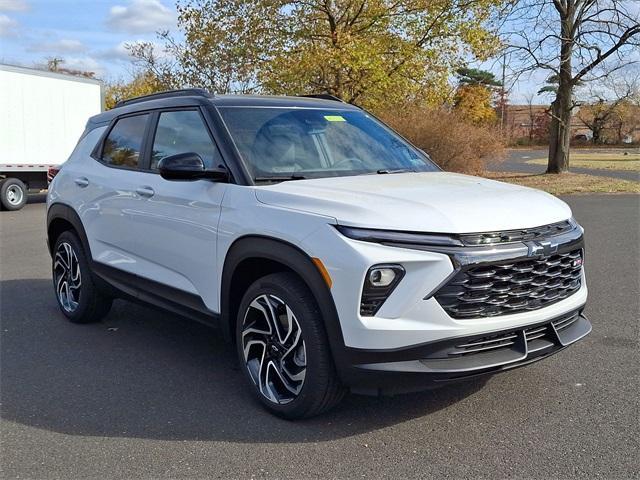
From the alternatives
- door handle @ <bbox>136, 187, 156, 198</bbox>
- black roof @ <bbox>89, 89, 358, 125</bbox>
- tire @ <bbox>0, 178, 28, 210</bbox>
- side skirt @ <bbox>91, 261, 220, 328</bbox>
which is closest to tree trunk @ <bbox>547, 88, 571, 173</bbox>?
tire @ <bbox>0, 178, 28, 210</bbox>

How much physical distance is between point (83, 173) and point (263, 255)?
2738 millimetres

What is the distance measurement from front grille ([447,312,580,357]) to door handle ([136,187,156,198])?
242 centimetres

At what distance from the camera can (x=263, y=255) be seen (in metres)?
3.52

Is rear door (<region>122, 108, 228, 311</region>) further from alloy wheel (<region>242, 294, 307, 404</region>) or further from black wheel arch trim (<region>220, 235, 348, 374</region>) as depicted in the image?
alloy wheel (<region>242, 294, 307, 404</region>)

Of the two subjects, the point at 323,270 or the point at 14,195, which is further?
the point at 14,195

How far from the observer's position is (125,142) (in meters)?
5.19

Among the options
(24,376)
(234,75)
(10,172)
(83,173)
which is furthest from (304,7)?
(24,376)

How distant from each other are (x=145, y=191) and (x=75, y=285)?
165cm

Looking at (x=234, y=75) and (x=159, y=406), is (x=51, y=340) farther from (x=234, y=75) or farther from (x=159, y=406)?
(x=234, y=75)

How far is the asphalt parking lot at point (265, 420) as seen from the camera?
3125mm

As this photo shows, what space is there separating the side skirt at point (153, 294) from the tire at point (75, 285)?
0.24 m

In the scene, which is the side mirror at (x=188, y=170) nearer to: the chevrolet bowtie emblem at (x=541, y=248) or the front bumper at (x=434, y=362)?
the front bumper at (x=434, y=362)

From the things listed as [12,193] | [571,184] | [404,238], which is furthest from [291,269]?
[571,184]

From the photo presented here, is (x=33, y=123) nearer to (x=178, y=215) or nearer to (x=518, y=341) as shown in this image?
(x=178, y=215)
